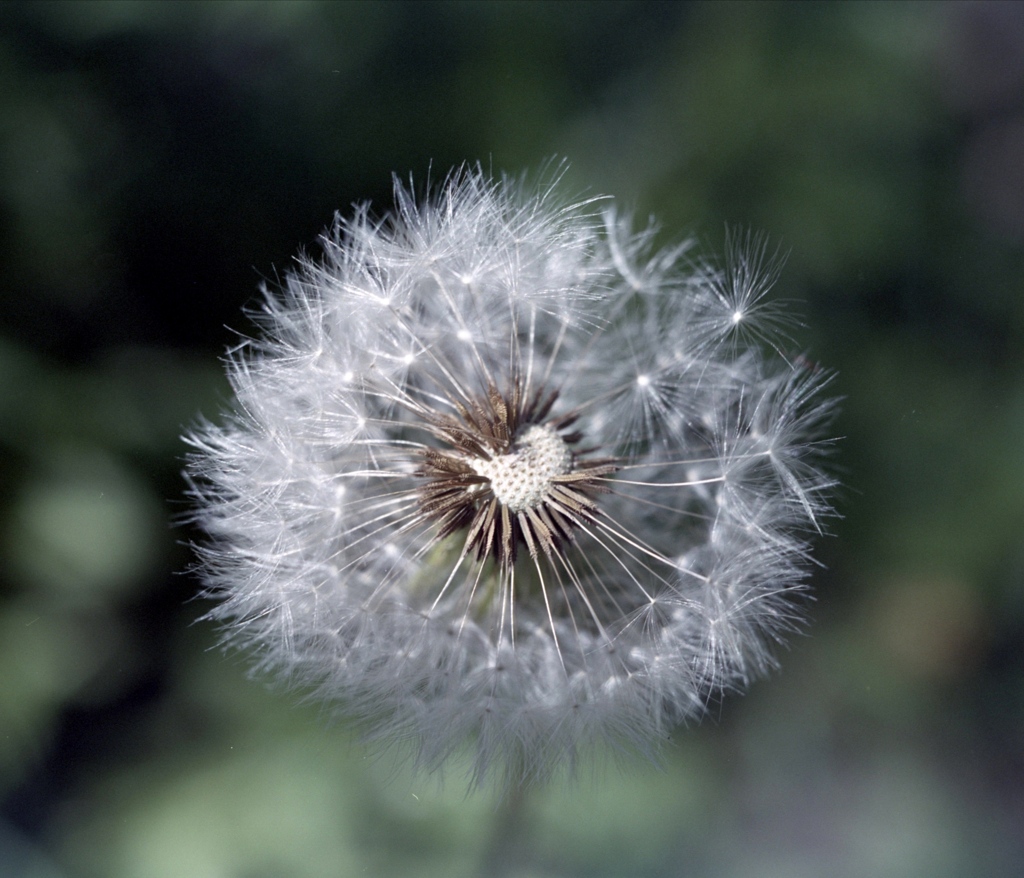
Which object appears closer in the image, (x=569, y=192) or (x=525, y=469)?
(x=525, y=469)

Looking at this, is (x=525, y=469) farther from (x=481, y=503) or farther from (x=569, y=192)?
(x=569, y=192)

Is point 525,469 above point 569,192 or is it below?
below

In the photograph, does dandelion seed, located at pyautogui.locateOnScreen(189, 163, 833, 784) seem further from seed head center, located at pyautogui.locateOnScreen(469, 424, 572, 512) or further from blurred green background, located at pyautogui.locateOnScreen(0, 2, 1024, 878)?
blurred green background, located at pyautogui.locateOnScreen(0, 2, 1024, 878)

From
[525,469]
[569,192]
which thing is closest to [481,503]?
[525,469]

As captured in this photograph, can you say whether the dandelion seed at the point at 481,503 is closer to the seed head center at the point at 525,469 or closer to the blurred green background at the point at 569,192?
the seed head center at the point at 525,469

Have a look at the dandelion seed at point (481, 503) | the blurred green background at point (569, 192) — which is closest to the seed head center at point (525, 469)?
the dandelion seed at point (481, 503)

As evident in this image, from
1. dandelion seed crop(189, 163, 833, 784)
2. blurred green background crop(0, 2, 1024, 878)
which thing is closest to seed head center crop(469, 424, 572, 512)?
dandelion seed crop(189, 163, 833, 784)
